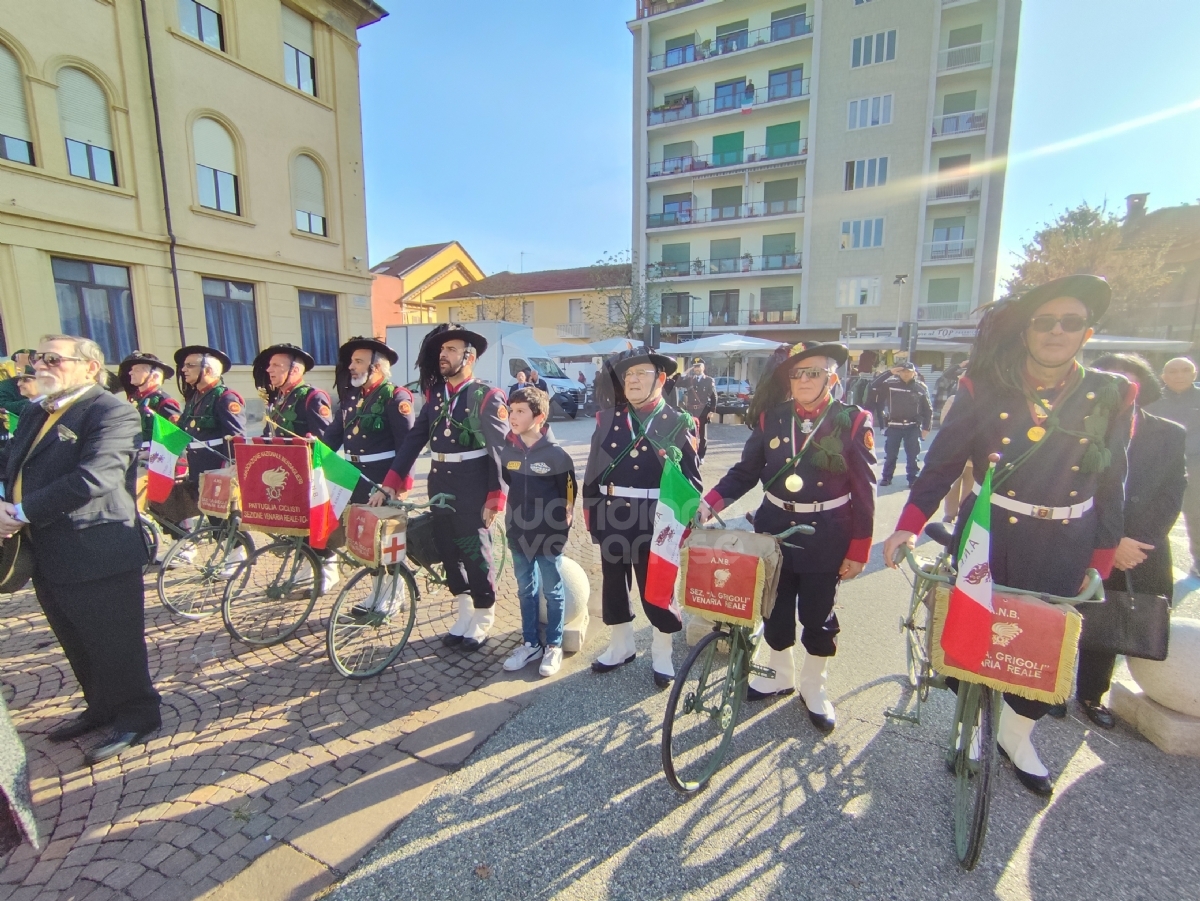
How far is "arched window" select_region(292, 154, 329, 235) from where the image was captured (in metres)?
14.6

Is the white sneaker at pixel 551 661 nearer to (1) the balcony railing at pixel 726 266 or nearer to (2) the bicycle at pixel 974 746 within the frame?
(2) the bicycle at pixel 974 746

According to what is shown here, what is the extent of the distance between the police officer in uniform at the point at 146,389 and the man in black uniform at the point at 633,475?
13.3 feet

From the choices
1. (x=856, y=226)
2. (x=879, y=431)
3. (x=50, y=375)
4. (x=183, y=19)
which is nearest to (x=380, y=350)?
(x=50, y=375)

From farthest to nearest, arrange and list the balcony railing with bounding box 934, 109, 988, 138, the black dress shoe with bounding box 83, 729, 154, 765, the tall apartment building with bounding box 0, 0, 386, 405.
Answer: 1. the balcony railing with bounding box 934, 109, 988, 138
2. the tall apartment building with bounding box 0, 0, 386, 405
3. the black dress shoe with bounding box 83, 729, 154, 765

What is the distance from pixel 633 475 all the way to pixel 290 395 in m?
3.21

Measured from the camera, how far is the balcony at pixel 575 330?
118 feet

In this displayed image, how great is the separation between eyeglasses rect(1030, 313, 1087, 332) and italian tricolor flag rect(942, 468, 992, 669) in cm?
74

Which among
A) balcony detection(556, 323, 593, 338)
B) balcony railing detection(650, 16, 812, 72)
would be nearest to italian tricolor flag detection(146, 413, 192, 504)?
balcony detection(556, 323, 593, 338)

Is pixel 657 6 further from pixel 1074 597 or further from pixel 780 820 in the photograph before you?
pixel 780 820

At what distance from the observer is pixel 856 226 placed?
30.1 m

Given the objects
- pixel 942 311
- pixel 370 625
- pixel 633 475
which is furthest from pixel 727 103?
pixel 370 625

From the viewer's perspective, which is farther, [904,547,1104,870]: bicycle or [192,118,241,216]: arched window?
[192,118,241,216]: arched window

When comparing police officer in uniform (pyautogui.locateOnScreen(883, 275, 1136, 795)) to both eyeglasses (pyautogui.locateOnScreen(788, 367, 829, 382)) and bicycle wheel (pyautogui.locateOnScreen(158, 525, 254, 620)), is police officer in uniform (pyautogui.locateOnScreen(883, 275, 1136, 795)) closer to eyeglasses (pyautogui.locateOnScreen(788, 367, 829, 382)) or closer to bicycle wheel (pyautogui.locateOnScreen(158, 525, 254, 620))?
eyeglasses (pyautogui.locateOnScreen(788, 367, 829, 382))

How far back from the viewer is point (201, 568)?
4594 mm
